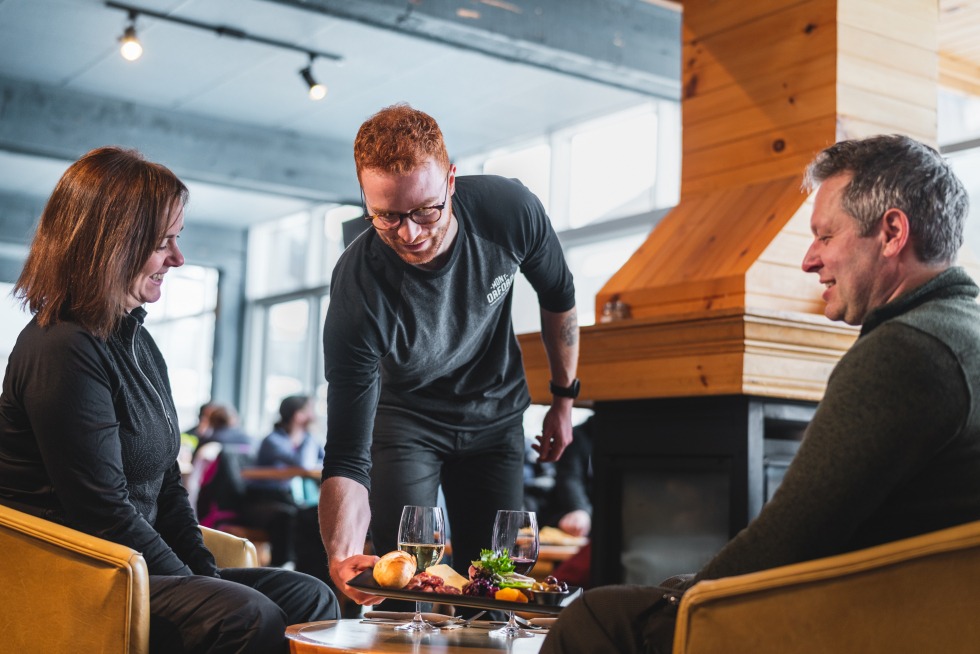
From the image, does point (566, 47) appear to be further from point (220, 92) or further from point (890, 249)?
point (890, 249)

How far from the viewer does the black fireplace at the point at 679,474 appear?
3.60 m

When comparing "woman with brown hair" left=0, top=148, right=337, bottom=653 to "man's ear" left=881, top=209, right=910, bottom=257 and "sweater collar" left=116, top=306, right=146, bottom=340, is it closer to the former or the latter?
"sweater collar" left=116, top=306, right=146, bottom=340

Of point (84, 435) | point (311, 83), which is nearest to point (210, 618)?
point (84, 435)

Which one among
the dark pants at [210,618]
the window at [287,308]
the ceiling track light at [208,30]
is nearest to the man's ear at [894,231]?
the dark pants at [210,618]

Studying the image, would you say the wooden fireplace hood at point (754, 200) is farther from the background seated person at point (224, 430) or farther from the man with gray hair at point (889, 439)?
the background seated person at point (224, 430)

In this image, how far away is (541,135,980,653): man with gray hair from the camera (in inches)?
57.4

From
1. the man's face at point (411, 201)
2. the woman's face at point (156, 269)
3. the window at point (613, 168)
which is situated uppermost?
the window at point (613, 168)

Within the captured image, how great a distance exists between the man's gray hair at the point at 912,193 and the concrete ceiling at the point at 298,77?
4.28 m

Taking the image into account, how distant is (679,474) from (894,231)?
228 cm

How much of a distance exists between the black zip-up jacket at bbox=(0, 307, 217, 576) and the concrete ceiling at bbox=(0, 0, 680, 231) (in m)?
4.02

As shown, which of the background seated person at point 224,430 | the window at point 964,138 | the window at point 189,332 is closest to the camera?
the window at point 964,138

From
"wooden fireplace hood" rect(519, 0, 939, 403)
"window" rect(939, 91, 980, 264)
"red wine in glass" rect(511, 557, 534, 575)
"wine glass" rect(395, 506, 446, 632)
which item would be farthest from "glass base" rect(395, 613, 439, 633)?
"window" rect(939, 91, 980, 264)

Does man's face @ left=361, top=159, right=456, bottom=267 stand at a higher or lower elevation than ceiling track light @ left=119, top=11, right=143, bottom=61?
lower

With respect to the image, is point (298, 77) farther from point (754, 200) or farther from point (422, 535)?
point (422, 535)
